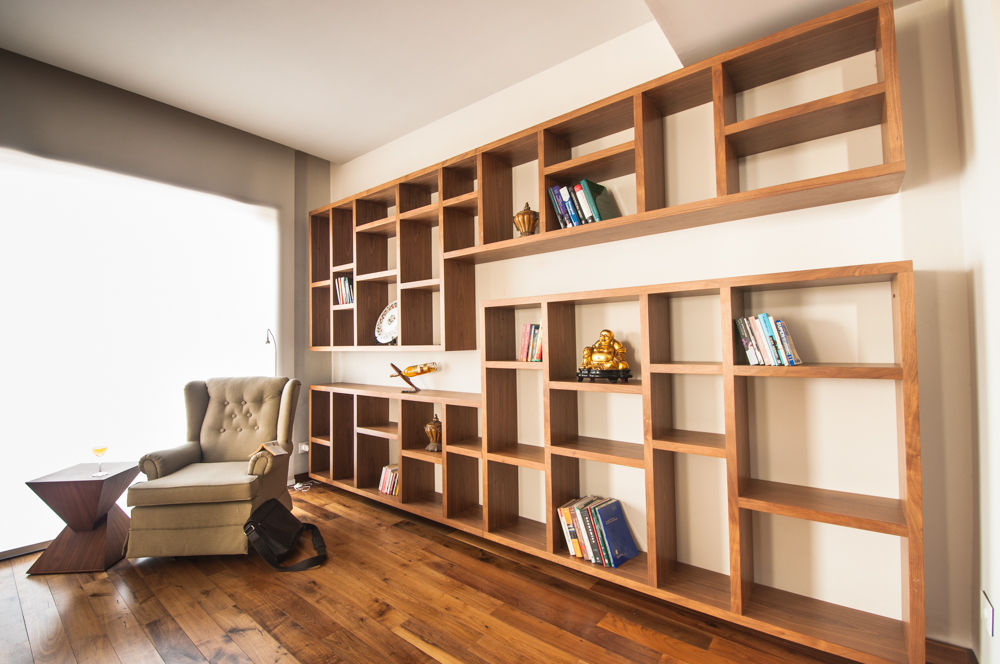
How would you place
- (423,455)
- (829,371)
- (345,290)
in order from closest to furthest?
(829,371), (423,455), (345,290)

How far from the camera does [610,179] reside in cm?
236

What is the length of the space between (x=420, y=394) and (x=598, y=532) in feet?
4.48

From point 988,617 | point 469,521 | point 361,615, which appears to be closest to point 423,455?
point 469,521

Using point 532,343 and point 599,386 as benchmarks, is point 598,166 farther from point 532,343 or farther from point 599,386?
point 599,386

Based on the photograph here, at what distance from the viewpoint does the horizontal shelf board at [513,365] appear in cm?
221

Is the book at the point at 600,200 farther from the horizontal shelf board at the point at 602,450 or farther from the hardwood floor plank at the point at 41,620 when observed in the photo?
the hardwood floor plank at the point at 41,620

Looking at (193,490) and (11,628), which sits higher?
(193,490)

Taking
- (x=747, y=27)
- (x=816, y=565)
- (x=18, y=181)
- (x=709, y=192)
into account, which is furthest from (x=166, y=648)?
(x=747, y=27)

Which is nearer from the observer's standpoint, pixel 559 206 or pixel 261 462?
pixel 559 206

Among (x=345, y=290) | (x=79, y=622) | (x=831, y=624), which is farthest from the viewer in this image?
(x=345, y=290)

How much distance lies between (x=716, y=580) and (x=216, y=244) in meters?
3.80

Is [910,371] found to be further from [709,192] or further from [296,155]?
[296,155]

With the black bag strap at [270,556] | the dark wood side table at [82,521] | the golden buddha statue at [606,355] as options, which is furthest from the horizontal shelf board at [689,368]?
the dark wood side table at [82,521]

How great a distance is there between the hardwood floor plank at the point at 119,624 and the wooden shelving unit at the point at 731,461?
1466 millimetres
